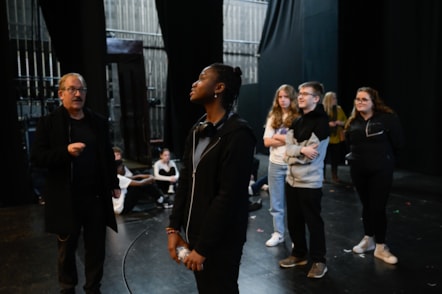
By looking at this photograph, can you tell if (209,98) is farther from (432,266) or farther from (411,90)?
(411,90)

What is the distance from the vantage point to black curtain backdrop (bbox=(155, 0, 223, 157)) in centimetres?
620

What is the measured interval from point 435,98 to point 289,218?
5016mm

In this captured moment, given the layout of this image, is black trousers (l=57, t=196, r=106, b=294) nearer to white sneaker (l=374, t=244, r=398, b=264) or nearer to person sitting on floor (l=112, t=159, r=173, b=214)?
white sneaker (l=374, t=244, r=398, b=264)

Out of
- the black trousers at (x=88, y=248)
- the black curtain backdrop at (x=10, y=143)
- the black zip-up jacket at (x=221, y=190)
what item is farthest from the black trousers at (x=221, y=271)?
the black curtain backdrop at (x=10, y=143)

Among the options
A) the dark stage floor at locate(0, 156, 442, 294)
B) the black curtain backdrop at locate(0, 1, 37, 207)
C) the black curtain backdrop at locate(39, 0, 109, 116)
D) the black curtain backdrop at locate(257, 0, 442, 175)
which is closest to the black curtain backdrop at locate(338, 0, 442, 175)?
the black curtain backdrop at locate(257, 0, 442, 175)

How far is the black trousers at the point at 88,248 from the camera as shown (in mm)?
2465

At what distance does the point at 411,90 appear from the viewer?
7.26 metres

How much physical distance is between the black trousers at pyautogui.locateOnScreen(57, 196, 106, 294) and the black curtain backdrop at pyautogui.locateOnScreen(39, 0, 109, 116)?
97.1 inches

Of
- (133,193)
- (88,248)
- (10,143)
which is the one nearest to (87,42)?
(10,143)

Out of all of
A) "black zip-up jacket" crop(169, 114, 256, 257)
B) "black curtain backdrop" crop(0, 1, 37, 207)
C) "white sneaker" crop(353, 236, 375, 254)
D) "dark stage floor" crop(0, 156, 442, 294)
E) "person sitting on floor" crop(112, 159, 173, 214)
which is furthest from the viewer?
"black curtain backdrop" crop(0, 1, 37, 207)

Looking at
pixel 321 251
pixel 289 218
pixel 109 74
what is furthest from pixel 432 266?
pixel 109 74

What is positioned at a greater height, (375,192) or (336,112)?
(336,112)

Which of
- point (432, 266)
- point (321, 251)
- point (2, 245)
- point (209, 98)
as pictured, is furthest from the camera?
point (2, 245)

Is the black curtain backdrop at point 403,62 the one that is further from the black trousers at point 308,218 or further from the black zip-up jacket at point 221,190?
the black zip-up jacket at point 221,190
